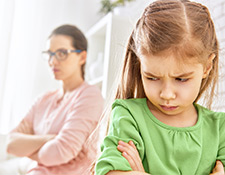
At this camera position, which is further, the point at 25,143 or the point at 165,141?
the point at 25,143

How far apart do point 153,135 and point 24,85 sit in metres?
2.46

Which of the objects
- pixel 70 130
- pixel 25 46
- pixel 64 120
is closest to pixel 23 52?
pixel 25 46

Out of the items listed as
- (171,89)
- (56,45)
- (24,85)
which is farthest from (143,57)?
(24,85)

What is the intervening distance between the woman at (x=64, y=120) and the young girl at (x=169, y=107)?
65 cm

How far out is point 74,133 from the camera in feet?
5.96

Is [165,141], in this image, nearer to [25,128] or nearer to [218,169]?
[218,169]

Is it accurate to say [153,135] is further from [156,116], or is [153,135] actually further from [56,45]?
[56,45]

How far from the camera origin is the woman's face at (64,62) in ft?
6.89

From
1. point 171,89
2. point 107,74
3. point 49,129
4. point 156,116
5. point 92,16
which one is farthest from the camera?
point 92,16

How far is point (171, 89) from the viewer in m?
0.90

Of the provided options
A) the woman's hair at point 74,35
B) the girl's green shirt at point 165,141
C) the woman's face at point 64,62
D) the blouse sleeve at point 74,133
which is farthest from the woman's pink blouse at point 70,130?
the girl's green shirt at point 165,141

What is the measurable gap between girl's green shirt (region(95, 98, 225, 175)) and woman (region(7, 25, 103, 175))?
2.08 ft

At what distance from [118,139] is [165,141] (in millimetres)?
151

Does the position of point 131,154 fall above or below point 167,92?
below
